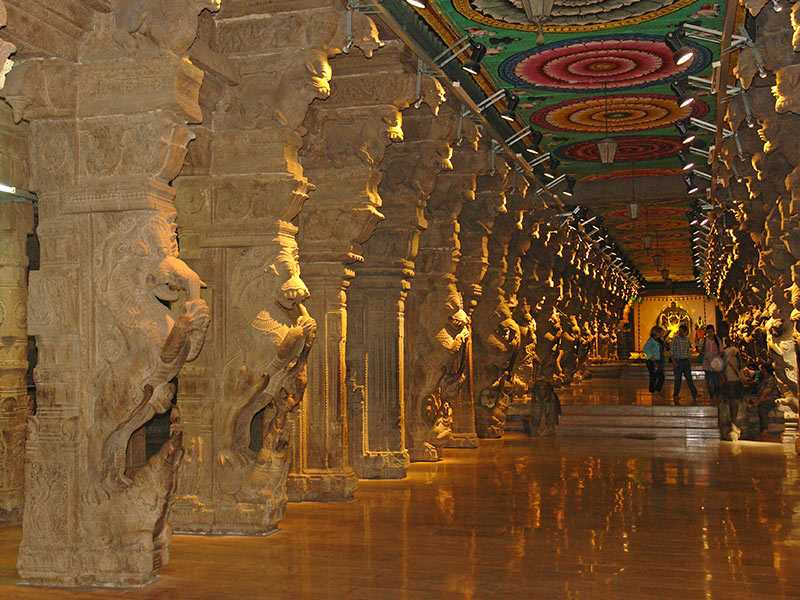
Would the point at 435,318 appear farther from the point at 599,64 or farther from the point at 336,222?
the point at 599,64

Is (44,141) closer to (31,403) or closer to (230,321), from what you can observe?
(230,321)

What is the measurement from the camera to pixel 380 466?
10.7 meters

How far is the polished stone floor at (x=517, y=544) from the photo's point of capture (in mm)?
5809

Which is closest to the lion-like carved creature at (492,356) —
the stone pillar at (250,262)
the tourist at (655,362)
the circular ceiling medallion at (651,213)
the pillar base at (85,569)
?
the tourist at (655,362)

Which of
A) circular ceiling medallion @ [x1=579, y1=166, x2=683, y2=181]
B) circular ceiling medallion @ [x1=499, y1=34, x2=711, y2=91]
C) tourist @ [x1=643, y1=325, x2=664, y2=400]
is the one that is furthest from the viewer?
tourist @ [x1=643, y1=325, x2=664, y2=400]

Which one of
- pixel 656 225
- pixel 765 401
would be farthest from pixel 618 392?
pixel 656 225

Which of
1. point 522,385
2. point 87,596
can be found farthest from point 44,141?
point 522,385

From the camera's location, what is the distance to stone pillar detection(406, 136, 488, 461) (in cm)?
1204

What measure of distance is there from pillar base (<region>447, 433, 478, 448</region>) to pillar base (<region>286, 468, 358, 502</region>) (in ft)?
16.0

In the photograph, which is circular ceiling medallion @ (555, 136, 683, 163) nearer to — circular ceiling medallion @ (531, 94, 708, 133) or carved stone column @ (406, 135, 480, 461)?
circular ceiling medallion @ (531, 94, 708, 133)

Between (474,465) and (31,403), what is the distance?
5.40 metres

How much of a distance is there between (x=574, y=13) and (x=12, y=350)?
623 centimetres

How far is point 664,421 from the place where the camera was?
16.5m

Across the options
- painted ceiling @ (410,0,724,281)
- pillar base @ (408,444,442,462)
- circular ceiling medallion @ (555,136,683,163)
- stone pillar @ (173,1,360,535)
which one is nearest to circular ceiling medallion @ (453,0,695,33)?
painted ceiling @ (410,0,724,281)
